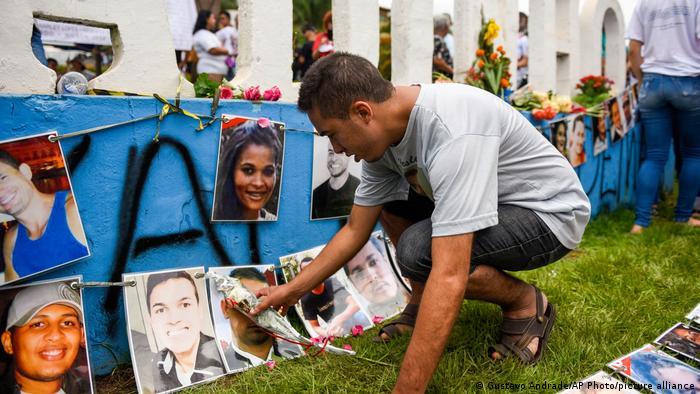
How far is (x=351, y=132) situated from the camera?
5.70 feet

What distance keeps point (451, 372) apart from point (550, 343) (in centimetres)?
48

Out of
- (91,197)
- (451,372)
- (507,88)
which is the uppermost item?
(507,88)

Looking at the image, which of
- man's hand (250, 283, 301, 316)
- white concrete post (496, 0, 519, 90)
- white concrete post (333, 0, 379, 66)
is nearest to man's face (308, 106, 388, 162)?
man's hand (250, 283, 301, 316)

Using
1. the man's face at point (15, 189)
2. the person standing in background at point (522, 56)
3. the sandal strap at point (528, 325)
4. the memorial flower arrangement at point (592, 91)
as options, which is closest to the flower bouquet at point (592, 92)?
the memorial flower arrangement at point (592, 91)

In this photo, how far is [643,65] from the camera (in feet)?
13.1

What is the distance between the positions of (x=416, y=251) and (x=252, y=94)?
1.04 meters

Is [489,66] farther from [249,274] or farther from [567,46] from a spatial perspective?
[249,274]

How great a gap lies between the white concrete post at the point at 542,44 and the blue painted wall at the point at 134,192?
101 inches

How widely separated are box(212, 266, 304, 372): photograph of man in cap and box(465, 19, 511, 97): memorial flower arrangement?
7.42 feet

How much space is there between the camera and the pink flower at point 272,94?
8.25ft

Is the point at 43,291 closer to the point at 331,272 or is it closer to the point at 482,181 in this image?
the point at 331,272

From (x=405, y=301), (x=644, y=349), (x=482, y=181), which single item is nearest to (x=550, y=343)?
(x=644, y=349)

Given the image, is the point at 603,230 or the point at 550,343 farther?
the point at 603,230

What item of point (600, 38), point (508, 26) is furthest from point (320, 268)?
point (600, 38)
